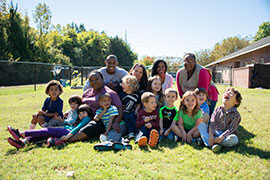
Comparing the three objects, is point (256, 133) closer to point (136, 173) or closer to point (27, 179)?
point (136, 173)

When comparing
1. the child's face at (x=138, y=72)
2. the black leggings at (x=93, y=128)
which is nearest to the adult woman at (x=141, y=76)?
the child's face at (x=138, y=72)

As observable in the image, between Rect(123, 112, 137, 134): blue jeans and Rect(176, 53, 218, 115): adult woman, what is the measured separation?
5.20 feet

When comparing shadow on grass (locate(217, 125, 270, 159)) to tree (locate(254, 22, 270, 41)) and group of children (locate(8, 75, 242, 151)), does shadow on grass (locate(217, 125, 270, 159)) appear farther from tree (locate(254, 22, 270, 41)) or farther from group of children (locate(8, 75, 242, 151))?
tree (locate(254, 22, 270, 41))

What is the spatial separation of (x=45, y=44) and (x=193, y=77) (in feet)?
116

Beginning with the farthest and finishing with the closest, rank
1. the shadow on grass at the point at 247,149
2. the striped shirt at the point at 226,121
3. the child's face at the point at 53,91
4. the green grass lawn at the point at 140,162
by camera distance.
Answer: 1. the child's face at the point at 53,91
2. the striped shirt at the point at 226,121
3. the shadow on grass at the point at 247,149
4. the green grass lawn at the point at 140,162

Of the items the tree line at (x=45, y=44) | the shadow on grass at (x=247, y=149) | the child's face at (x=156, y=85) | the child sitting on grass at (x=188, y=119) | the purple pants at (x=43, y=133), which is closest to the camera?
the shadow on grass at (x=247, y=149)

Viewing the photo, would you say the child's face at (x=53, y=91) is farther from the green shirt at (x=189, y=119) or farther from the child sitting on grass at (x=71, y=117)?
the green shirt at (x=189, y=119)

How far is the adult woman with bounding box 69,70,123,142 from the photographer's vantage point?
3850 mm

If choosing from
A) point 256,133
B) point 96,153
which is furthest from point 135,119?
point 256,133

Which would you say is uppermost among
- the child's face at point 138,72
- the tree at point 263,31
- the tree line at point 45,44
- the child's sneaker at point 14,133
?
the tree at point 263,31

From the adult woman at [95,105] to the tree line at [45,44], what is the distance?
23974 mm

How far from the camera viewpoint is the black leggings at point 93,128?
3.87 m

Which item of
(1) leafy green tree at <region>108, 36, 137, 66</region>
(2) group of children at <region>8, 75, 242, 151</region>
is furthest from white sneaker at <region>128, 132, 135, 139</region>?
(1) leafy green tree at <region>108, 36, 137, 66</region>

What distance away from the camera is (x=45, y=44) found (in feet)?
115
